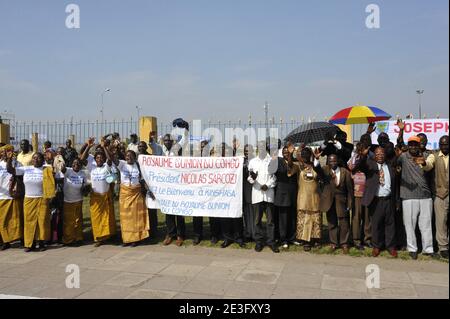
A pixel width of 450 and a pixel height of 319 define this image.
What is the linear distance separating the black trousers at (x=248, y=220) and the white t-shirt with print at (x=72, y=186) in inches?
119

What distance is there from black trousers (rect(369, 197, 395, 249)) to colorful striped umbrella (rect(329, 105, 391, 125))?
7.83ft

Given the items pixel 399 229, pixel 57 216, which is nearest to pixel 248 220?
pixel 399 229

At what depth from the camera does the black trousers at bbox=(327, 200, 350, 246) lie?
20.6 ft

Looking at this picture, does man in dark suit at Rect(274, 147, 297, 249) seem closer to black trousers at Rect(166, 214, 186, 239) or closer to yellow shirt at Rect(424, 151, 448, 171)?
black trousers at Rect(166, 214, 186, 239)

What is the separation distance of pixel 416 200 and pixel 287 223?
80.6 inches

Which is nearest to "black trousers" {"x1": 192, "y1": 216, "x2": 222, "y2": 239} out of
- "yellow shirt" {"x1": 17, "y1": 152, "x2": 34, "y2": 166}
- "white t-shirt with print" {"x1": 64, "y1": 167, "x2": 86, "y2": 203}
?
"white t-shirt with print" {"x1": 64, "y1": 167, "x2": 86, "y2": 203}

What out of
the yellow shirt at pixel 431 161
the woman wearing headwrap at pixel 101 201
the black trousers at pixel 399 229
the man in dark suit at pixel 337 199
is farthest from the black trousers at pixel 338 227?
the woman wearing headwrap at pixel 101 201

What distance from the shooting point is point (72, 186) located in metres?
6.97

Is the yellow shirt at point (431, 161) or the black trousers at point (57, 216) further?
the black trousers at point (57, 216)

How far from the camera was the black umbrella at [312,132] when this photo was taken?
24.2ft

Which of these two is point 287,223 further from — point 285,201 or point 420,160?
point 420,160

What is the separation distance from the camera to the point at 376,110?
8016 mm

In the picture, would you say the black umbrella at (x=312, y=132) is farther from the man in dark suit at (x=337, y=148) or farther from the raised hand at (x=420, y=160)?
the raised hand at (x=420, y=160)
